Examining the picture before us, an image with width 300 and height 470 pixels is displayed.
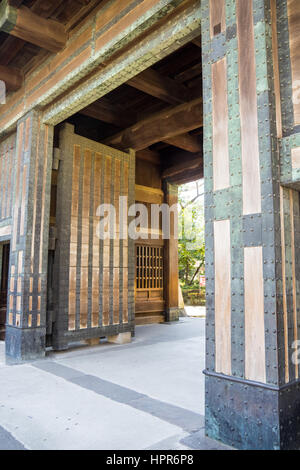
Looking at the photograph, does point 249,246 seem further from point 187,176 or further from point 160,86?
point 187,176

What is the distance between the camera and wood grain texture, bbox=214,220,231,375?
265cm

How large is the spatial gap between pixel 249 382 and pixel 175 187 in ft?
26.9

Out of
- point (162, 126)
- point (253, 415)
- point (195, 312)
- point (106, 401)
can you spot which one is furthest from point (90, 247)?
point (195, 312)

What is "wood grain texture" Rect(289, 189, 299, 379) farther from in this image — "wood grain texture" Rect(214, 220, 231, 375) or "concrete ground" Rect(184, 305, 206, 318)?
"concrete ground" Rect(184, 305, 206, 318)

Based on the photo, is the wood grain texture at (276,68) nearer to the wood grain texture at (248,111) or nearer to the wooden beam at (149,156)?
the wood grain texture at (248,111)

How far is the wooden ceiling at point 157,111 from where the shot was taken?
593 cm

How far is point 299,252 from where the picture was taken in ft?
8.62

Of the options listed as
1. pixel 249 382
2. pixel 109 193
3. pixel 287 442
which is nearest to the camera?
pixel 287 442

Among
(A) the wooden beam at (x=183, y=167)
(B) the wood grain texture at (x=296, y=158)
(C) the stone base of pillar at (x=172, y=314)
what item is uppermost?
(A) the wooden beam at (x=183, y=167)

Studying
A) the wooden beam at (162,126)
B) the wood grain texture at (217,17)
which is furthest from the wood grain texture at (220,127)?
the wooden beam at (162,126)

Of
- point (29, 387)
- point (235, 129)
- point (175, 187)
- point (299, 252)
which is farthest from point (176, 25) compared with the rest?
point (175, 187)

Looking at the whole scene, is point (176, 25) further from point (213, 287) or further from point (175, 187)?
point (175, 187)

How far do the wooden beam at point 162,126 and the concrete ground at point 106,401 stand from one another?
13.7ft

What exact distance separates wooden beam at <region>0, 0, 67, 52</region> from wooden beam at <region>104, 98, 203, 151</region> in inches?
91.8
